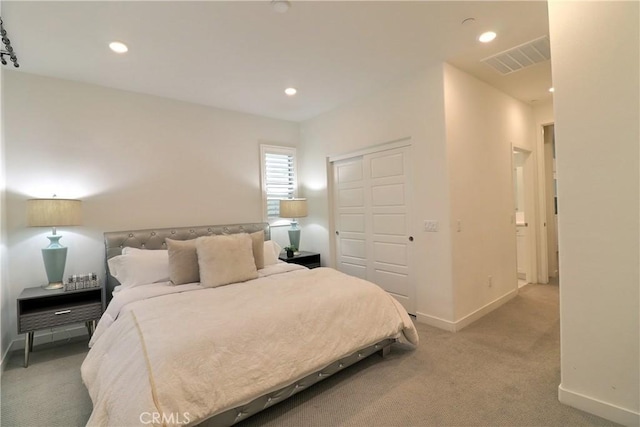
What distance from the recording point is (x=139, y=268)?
9.16 ft

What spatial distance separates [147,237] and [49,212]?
91 centimetres

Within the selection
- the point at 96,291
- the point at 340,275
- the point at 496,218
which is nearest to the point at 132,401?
the point at 340,275

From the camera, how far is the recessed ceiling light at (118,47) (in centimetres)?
250

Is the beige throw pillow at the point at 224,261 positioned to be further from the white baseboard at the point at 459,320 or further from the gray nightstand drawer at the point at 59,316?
the white baseboard at the point at 459,320

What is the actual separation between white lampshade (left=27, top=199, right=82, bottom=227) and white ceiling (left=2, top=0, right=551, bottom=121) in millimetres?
1310

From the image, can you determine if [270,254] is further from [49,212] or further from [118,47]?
[118,47]

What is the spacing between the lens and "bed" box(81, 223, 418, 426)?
146cm

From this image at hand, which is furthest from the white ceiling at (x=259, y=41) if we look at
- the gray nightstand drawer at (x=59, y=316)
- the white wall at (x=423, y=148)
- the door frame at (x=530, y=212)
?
the gray nightstand drawer at (x=59, y=316)

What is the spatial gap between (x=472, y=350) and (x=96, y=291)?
141 inches

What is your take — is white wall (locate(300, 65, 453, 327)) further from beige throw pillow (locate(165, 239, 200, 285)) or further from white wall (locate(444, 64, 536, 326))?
beige throw pillow (locate(165, 239, 200, 285))

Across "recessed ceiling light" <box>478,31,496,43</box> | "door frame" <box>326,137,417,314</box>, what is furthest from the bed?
"recessed ceiling light" <box>478,31,496,43</box>

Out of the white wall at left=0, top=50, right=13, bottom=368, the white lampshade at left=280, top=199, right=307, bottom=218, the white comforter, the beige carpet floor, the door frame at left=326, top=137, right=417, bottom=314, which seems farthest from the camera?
the white lampshade at left=280, top=199, right=307, bottom=218

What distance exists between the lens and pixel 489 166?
3.60m

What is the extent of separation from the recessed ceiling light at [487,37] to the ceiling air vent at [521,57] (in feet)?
1.02
